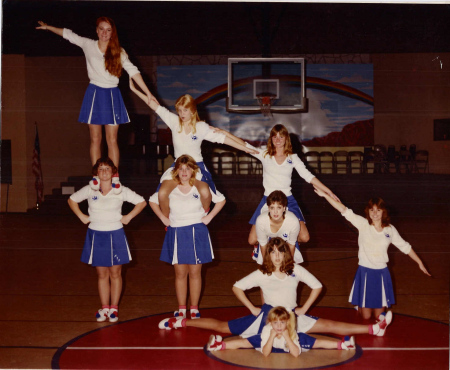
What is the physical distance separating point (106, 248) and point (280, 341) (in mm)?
1712

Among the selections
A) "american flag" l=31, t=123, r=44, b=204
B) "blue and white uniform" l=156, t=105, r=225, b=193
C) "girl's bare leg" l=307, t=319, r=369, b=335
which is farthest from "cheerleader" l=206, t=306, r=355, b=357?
"american flag" l=31, t=123, r=44, b=204

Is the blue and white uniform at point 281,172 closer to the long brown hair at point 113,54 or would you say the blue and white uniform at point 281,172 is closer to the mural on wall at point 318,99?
the long brown hair at point 113,54

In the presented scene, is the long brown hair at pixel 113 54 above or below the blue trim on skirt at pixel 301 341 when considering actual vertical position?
above

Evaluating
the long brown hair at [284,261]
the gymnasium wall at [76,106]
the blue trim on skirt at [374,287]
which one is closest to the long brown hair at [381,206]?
the blue trim on skirt at [374,287]

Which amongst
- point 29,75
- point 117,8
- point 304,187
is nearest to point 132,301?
point 117,8

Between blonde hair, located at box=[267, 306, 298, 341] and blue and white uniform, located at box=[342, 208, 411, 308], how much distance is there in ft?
3.58

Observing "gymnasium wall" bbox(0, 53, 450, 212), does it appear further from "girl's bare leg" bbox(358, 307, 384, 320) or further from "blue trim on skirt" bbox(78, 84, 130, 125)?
"girl's bare leg" bbox(358, 307, 384, 320)

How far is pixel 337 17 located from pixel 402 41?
2.46 metres

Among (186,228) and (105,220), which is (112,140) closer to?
(105,220)

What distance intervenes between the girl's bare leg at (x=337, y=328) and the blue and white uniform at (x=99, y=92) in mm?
2844

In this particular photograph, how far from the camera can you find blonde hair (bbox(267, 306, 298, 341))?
433cm

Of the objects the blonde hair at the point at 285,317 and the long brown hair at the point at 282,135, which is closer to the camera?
the blonde hair at the point at 285,317

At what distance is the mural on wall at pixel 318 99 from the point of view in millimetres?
16594

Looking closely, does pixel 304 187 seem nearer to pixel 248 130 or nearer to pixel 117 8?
pixel 248 130
